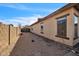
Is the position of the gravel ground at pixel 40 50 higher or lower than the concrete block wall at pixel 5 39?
lower

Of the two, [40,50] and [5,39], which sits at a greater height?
[5,39]

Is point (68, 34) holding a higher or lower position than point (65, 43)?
higher

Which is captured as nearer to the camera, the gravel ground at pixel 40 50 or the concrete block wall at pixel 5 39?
Result: the concrete block wall at pixel 5 39

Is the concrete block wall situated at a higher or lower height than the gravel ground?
higher

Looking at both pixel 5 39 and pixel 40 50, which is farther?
pixel 40 50

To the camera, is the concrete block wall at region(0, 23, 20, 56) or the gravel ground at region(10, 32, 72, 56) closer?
the concrete block wall at region(0, 23, 20, 56)

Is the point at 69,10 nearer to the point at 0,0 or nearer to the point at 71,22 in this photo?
the point at 71,22

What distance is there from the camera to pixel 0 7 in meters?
6.54

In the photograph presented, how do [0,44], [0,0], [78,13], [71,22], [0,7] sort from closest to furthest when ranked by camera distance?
[0,44], [0,0], [0,7], [71,22], [78,13]

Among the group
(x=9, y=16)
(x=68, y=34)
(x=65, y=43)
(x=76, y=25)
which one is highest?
(x=9, y=16)

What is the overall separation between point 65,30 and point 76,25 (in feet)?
2.29

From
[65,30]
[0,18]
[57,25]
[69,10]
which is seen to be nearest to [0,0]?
[0,18]

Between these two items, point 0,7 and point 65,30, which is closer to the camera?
point 0,7

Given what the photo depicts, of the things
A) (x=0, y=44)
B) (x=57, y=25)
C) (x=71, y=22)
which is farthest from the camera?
(x=57, y=25)
